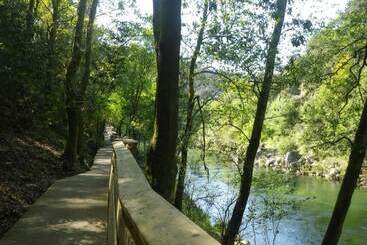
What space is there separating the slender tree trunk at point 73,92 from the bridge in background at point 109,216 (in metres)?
2.18

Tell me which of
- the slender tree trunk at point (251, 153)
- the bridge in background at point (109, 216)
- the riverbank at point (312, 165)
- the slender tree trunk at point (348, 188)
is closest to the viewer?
the bridge in background at point (109, 216)

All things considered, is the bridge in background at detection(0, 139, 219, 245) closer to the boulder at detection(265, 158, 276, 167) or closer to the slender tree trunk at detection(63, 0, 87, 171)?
the slender tree trunk at detection(63, 0, 87, 171)

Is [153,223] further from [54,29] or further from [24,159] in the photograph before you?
[54,29]

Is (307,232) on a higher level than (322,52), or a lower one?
lower

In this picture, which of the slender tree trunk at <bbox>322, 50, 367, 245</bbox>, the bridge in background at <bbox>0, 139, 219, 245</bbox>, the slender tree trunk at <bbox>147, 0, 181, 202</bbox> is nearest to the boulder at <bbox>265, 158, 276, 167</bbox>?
the bridge in background at <bbox>0, 139, 219, 245</bbox>

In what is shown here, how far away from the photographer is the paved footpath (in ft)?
18.1

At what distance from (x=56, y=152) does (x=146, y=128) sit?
63.1 ft

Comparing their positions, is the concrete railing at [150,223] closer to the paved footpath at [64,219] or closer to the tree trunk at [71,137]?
the paved footpath at [64,219]

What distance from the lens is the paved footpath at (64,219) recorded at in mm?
5527

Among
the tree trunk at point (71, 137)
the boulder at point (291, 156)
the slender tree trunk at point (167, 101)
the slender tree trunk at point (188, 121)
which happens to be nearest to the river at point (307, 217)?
the slender tree trunk at point (188, 121)

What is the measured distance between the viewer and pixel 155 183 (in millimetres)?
4715

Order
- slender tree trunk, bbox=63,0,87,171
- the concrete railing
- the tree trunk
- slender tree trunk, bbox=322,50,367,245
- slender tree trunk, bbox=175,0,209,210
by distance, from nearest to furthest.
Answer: the concrete railing
slender tree trunk, bbox=322,50,367,245
slender tree trunk, bbox=63,0,87,171
the tree trunk
slender tree trunk, bbox=175,0,209,210

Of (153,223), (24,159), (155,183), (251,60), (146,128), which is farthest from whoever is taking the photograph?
(146,128)

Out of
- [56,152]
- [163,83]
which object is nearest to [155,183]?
[163,83]
